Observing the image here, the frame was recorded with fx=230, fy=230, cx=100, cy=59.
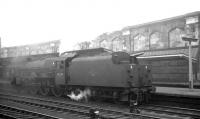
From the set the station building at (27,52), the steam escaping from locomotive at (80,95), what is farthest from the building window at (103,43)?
the steam escaping from locomotive at (80,95)

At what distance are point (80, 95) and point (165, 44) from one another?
503 inches

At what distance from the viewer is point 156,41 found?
24.2m

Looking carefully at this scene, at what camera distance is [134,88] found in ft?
38.0

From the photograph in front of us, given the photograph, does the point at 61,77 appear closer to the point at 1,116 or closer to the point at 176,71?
the point at 1,116

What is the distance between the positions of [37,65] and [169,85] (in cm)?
1076

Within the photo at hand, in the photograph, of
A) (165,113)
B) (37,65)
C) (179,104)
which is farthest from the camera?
(37,65)

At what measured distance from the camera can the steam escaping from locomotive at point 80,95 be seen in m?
13.8

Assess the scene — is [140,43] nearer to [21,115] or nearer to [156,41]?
[156,41]

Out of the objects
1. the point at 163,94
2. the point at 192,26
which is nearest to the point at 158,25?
the point at 192,26

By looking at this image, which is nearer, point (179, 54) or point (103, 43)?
point (179, 54)

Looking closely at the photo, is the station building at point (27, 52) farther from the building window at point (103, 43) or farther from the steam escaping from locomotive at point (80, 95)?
the steam escaping from locomotive at point (80, 95)

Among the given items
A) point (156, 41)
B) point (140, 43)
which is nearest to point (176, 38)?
point (156, 41)

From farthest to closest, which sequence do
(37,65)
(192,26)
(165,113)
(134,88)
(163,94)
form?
1. (192,26)
2. (37,65)
3. (163,94)
4. (134,88)
5. (165,113)

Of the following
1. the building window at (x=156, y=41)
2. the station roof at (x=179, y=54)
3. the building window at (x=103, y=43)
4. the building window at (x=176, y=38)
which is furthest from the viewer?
the building window at (x=103, y=43)
